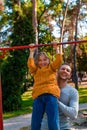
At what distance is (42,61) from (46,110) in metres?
0.43

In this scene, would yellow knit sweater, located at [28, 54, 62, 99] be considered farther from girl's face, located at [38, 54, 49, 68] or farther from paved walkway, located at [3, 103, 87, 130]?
paved walkway, located at [3, 103, 87, 130]

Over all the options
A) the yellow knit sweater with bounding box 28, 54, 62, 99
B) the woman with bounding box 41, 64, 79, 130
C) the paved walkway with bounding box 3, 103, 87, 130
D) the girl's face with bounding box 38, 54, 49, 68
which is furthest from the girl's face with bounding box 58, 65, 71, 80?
the paved walkway with bounding box 3, 103, 87, 130

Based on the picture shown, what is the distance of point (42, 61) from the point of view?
3174 millimetres

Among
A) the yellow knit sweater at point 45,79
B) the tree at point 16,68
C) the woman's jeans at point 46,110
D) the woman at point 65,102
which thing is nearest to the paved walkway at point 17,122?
the tree at point 16,68

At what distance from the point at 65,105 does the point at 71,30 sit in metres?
31.2

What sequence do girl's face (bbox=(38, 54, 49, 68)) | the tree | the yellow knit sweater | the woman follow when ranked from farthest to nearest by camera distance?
the tree
girl's face (bbox=(38, 54, 49, 68))
the yellow knit sweater
the woman

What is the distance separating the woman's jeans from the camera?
9.43 feet

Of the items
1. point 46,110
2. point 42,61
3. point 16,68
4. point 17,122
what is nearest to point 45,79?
point 42,61

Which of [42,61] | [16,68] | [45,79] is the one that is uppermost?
[42,61]

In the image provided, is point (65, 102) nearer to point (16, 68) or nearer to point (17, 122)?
point (17, 122)

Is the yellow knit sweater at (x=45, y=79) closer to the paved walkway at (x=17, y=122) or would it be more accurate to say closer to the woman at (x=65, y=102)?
the woman at (x=65, y=102)

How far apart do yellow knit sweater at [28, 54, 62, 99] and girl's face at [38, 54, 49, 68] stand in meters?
0.03

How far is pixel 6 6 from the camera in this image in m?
26.0

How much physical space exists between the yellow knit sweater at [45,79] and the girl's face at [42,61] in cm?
3
